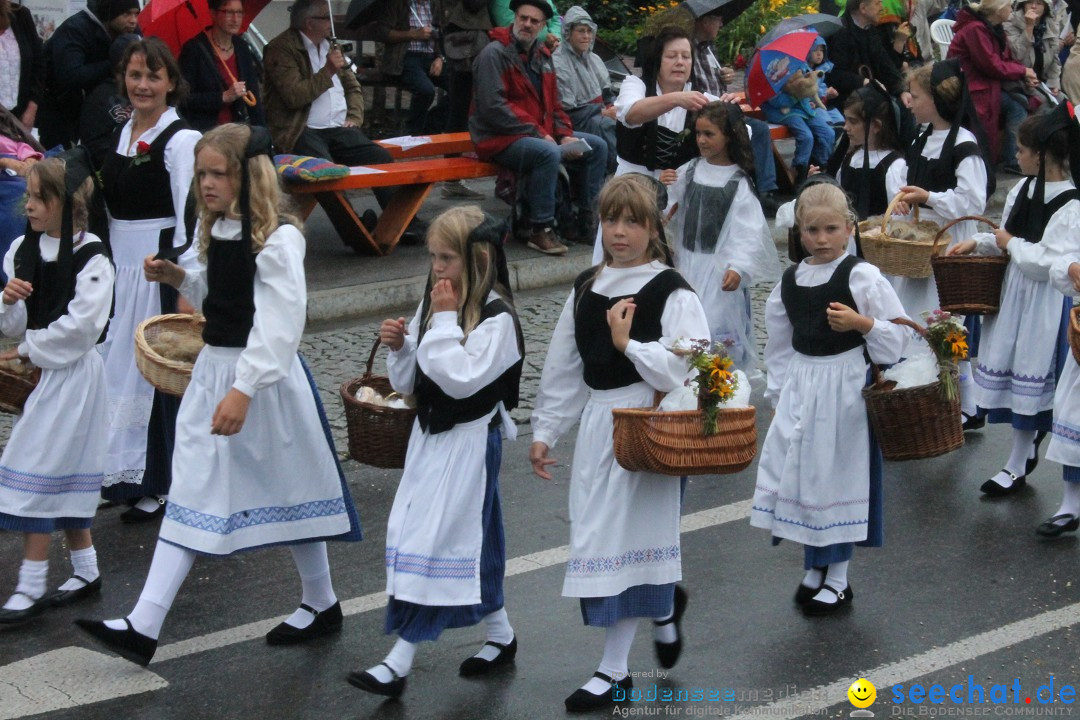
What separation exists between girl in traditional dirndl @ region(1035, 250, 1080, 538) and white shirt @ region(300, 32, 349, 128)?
19.5 ft

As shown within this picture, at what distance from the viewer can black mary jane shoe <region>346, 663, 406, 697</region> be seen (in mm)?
4629

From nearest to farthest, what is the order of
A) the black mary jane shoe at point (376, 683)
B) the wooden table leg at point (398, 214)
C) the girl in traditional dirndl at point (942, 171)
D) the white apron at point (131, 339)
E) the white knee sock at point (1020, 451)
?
the black mary jane shoe at point (376, 683) < the white apron at point (131, 339) < the white knee sock at point (1020, 451) < the girl in traditional dirndl at point (942, 171) < the wooden table leg at point (398, 214)

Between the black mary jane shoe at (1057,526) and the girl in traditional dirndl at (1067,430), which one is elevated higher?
the girl in traditional dirndl at (1067,430)

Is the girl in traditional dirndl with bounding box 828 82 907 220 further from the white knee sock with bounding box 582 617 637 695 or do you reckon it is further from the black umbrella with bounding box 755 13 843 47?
the black umbrella with bounding box 755 13 843 47

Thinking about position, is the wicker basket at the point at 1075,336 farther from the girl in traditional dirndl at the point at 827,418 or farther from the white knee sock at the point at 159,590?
the white knee sock at the point at 159,590

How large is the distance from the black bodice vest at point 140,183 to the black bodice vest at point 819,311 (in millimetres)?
2752

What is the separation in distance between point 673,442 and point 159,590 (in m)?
1.78

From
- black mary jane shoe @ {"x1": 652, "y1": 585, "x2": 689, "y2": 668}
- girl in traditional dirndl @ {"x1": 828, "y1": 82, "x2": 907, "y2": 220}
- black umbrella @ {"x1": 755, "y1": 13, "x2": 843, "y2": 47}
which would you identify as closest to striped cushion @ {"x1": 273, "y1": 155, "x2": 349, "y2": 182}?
girl in traditional dirndl @ {"x1": 828, "y1": 82, "x2": 907, "y2": 220}

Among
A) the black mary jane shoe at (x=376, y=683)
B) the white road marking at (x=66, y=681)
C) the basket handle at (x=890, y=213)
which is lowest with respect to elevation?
the white road marking at (x=66, y=681)

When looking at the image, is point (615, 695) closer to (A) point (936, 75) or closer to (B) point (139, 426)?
(B) point (139, 426)

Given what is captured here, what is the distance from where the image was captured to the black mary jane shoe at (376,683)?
463 cm

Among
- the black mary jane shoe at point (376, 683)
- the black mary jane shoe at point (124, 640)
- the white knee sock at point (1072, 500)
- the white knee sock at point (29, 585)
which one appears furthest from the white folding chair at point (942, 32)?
the black mary jane shoe at point (124, 640)

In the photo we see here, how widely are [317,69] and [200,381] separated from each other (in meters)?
5.88

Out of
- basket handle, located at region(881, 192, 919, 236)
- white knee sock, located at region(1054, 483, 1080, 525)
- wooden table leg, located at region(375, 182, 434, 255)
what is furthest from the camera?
wooden table leg, located at region(375, 182, 434, 255)
